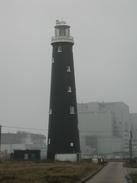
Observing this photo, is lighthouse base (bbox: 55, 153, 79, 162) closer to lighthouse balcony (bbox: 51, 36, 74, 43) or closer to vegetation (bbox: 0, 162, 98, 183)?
lighthouse balcony (bbox: 51, 36, 74, 43)

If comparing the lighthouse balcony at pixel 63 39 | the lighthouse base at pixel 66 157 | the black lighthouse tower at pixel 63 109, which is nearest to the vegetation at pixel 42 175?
the black lighthouse tower at pixel 63 109

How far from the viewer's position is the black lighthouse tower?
225 ft

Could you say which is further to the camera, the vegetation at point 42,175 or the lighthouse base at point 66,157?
the lighthouse base at point 66,157

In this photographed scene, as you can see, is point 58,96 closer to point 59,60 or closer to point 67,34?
point 59,60

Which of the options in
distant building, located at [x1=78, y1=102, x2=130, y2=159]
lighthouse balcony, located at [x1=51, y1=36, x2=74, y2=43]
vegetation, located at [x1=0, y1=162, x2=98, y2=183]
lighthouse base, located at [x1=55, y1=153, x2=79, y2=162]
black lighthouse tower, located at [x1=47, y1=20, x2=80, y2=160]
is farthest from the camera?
distant building, located at [x1=78, y1=102, x2=130, y2=159]

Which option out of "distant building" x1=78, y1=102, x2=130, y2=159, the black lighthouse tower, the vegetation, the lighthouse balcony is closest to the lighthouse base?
the black lighthouse tower

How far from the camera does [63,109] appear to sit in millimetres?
68750

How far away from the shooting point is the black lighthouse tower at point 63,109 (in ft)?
225

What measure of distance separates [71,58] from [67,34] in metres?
3.95

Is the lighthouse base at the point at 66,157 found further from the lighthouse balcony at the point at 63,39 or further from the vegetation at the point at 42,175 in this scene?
the vegetation at the point at 42,175

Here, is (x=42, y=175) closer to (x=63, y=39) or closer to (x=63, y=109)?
(x=63, y=109)

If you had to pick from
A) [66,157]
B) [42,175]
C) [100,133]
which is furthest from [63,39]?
[100,133]

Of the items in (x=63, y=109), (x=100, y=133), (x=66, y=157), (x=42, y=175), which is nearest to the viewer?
(x=42, y=175)

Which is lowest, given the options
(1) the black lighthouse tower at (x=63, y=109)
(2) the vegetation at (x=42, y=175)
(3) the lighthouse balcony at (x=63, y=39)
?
(2) the vegetation at (x=42, y=175)
